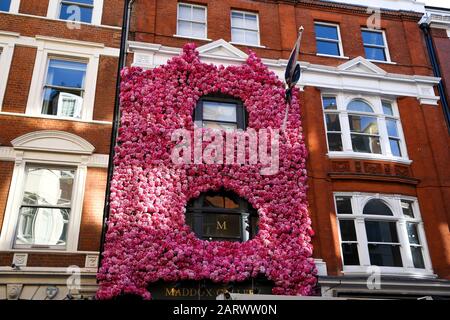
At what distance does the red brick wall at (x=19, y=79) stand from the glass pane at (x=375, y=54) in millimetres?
11647

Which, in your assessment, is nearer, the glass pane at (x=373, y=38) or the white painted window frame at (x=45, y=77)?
the white painted window frame at (x=45, y=77)

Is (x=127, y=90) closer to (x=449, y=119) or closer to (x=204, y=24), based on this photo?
(x=204, y=24)

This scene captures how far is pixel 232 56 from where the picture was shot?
1448 centimetres

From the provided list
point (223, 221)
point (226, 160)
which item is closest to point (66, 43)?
point (226, 160)

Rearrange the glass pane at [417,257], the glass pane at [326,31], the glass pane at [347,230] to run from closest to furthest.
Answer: the glass pane at [347,230], the glass pane at [417,257], the glass pane at [326,31]

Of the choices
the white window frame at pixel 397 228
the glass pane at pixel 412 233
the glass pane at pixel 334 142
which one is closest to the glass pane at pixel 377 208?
Answer: the white window frame at pixel 397 228

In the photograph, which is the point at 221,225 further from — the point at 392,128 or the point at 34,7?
the point at 34,7

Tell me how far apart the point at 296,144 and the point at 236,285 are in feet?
15.5

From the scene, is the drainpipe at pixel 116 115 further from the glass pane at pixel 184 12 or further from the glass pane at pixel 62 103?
the glass pane at pixel 184 12

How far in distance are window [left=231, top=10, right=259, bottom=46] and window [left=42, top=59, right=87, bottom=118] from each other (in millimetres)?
5441

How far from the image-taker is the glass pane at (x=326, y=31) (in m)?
16.2

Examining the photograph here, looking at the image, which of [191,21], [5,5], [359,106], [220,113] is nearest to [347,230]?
[359,106]

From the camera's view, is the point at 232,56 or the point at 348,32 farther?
the point at 348,32

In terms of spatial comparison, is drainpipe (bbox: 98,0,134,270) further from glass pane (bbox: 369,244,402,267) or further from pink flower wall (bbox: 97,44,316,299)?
glass pane (bbox: 369,244,402,267)
